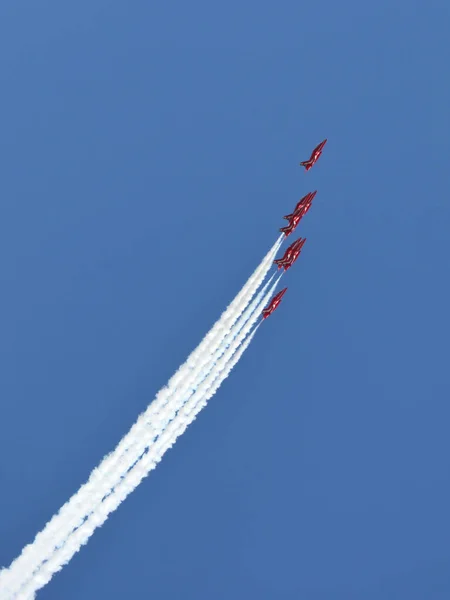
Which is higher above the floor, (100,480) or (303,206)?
(303,206)

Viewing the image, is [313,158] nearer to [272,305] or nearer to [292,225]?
[292,225]

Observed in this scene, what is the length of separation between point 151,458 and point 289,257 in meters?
10.6

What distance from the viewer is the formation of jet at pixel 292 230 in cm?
2667

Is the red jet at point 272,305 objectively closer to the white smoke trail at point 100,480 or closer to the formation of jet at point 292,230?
the formation of jet at point 292,230

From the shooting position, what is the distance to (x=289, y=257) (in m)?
26.8

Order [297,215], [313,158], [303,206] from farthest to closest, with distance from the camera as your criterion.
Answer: [313,158] → [303,206] → [297,215]

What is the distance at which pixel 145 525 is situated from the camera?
27156mm

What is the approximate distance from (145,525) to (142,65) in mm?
22356

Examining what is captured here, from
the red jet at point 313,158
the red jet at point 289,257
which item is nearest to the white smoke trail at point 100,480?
the red jet at point 289,257

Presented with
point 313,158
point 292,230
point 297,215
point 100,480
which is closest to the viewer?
point 100,480

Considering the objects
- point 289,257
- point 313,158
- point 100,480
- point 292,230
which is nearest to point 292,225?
point 292,230

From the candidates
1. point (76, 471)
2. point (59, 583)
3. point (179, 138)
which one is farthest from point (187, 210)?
point (59, 583)

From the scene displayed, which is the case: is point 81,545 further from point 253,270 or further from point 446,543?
point 446,543

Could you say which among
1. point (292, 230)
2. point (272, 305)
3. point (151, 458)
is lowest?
point (151, 458)
